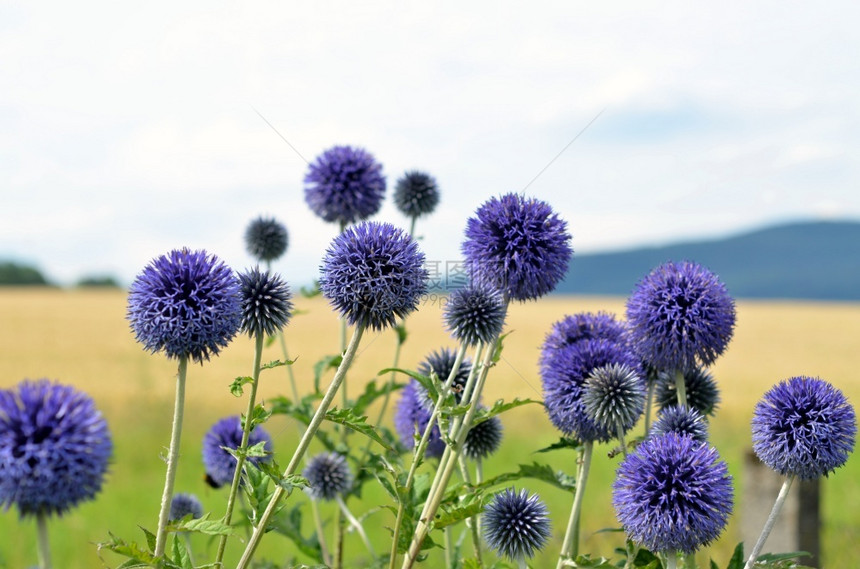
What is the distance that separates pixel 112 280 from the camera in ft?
383

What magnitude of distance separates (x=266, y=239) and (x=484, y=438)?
9.56ft

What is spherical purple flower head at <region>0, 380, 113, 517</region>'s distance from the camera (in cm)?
Result: 277

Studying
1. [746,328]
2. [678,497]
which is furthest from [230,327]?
[746,328]

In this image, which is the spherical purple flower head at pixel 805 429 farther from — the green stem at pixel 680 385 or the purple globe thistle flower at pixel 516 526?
the purple globe thistle flower at pixel 516 526

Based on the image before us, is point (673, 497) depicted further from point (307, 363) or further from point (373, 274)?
point (307, 363)

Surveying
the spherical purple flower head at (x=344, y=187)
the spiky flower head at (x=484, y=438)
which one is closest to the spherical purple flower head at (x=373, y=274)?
the spiky flower head at (x=484, y=438)

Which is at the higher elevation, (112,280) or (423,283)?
(112,280)

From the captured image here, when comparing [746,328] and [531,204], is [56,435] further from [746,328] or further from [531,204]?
[746,328]

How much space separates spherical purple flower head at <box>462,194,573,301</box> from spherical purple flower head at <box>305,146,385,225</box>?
6.54ft

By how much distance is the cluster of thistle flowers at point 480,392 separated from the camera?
292cm

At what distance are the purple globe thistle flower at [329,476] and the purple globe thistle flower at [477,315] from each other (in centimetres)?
169

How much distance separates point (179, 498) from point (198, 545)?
7006mm

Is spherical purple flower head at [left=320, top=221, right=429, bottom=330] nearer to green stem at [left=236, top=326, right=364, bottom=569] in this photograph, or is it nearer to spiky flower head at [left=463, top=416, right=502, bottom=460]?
green stem at [left=236, top=326, right=364, bottom=569]

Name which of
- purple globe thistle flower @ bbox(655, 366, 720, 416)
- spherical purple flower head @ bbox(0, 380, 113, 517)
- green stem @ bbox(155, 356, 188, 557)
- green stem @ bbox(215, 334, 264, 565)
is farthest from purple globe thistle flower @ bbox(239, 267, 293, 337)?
purple globe thistle flower @ bbox(655, 366, 720, 416)
